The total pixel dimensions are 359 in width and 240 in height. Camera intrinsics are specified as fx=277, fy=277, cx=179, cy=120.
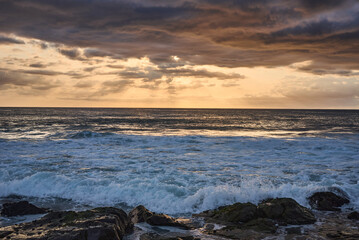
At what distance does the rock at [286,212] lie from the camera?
8.30m

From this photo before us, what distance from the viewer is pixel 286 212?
8586mm

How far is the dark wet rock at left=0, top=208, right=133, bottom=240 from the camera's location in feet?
20.1

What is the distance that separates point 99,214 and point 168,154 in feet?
46.1

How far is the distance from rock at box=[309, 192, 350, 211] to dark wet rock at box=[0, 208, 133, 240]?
6.82 meters

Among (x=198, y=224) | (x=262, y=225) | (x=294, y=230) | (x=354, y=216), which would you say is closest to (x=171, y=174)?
(x=198, y=224)

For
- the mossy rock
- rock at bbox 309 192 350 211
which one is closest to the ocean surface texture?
rock at bbox 309 192 350 211

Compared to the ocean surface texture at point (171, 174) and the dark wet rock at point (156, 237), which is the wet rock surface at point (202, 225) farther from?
the ocean surface texture at point (171, 174)

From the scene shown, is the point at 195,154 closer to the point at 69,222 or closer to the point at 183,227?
the point at 183,227

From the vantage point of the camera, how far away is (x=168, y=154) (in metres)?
21.4

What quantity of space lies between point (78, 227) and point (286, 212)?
6.08 m

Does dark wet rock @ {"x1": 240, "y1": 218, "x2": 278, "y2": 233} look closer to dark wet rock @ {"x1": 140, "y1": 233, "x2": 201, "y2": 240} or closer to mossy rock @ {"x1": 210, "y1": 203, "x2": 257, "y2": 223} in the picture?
mossy rock @ {"x1": 210, "y1": 203, "x2": 257, "y2": 223}

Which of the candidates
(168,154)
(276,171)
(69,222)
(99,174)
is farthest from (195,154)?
(69,222)

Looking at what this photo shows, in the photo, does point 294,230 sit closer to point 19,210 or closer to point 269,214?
point 269,214

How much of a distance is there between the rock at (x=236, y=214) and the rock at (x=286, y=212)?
29 cm
